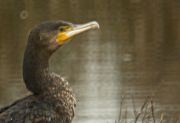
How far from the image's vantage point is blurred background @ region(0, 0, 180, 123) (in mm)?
16141

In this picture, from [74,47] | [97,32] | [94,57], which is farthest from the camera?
[97,32]

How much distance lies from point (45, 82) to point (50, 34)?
1.19 ft

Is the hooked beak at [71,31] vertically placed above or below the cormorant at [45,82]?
above

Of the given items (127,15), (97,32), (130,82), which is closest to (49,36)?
(130,82)

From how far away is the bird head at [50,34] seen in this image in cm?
743

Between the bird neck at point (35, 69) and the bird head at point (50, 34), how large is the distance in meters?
0.05

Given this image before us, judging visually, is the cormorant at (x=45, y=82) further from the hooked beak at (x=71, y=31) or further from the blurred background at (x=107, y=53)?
the blurred background at (x=107, y=53)

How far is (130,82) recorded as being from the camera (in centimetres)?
1723

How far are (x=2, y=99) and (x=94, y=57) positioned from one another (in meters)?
4.30

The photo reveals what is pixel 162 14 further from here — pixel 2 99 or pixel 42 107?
pixel 42 107

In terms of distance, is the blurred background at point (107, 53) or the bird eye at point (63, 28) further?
the blurred background at point (107, 53)

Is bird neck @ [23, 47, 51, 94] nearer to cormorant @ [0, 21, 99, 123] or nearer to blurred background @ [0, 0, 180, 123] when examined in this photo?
cormorant @ [0, 21, 99, 123]

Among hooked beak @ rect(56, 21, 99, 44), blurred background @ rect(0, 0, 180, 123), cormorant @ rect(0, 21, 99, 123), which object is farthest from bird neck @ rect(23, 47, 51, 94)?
blurred background @ rect(0, 0, 180, 123)

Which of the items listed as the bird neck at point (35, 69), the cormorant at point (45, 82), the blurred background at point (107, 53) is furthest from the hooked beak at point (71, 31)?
the blurred background at point (107, 53)
